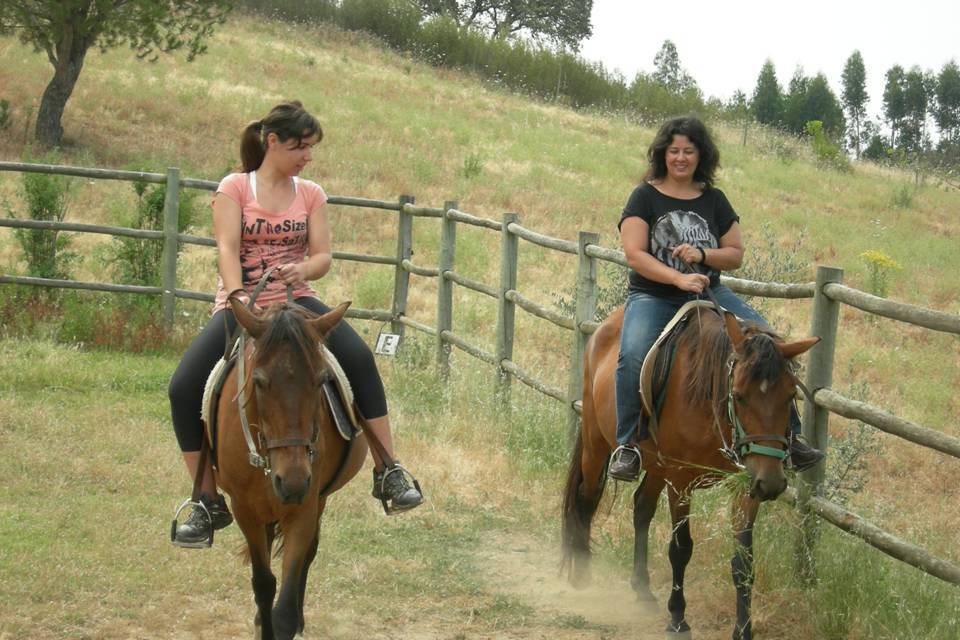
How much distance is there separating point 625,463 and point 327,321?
64.0 inches

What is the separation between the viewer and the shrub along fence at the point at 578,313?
4.67 metres

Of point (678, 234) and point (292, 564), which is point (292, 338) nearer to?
point (292, 564)

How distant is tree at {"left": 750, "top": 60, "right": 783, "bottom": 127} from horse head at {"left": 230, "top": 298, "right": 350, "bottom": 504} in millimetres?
79801

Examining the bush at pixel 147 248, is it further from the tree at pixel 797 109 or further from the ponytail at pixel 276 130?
the tree at pixel 797 109

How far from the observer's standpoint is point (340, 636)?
527 centimetres

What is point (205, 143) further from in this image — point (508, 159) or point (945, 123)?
point (945, 123)

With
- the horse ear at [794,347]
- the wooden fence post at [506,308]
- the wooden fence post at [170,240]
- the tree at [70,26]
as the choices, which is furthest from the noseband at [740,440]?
the tree at [70,26]

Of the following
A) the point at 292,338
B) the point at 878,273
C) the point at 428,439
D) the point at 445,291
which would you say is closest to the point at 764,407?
the point at 292,338

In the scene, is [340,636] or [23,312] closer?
[340,636]

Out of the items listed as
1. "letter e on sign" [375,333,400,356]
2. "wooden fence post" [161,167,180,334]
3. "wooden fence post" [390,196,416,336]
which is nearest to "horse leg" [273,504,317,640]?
"letter e on sign" [375,333,400,356]

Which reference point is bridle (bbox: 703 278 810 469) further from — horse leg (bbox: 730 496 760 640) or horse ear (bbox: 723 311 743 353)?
horse leg (bbox: 730 496 760 640)

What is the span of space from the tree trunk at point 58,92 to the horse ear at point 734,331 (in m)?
19.9

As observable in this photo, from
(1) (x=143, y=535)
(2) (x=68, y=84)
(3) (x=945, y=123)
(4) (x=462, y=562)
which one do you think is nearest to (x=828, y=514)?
(4) (x=462, y=562)

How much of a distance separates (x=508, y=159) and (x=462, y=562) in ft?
67.6
